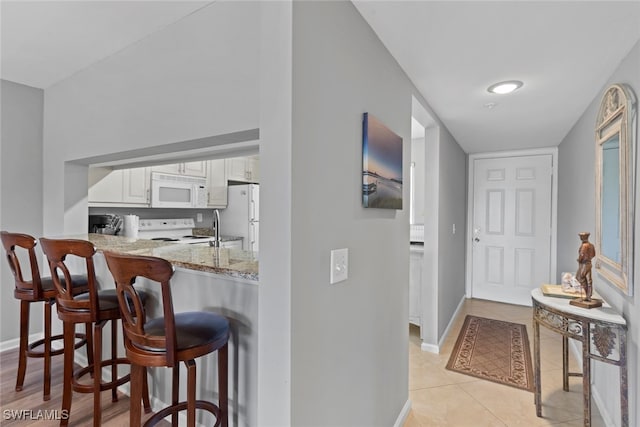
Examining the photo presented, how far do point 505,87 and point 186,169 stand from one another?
3.58m

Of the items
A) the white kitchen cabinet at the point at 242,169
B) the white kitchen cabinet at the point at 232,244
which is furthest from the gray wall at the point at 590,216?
the white kitchen cabinet at the point at 242,169

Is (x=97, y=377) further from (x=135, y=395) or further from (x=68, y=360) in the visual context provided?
(x=135, y=395)

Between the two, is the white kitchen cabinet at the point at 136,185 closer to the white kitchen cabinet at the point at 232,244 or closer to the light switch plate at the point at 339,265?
the white kitchen cabinet at the point at 232,244

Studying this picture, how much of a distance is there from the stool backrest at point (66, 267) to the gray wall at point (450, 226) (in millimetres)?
2669

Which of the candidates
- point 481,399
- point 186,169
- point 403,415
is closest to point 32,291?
point 186,169

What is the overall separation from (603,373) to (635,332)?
72cm

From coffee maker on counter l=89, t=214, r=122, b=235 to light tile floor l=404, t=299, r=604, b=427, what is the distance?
3.24 meters

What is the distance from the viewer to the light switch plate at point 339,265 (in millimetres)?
1207

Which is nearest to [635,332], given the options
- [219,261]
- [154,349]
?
[219,261]

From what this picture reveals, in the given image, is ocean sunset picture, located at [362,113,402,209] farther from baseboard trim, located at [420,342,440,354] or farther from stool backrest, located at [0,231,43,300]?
stool backrest, located at [0,231,43,300]

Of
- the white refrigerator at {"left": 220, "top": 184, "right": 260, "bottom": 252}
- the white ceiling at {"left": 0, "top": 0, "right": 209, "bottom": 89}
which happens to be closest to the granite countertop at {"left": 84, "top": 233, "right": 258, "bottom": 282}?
the white ceiling at {"left": 0, "top": 0, "right": 209, "bottom": 89}

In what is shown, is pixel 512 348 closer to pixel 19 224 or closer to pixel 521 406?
pixel 521 406

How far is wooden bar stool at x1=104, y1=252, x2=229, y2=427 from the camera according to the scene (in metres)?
1.22

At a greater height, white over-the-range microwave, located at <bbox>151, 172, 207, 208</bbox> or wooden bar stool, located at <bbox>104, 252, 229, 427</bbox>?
white over-the-range microwave, located at <bbox>151, 172, 207, 208</bbox>
